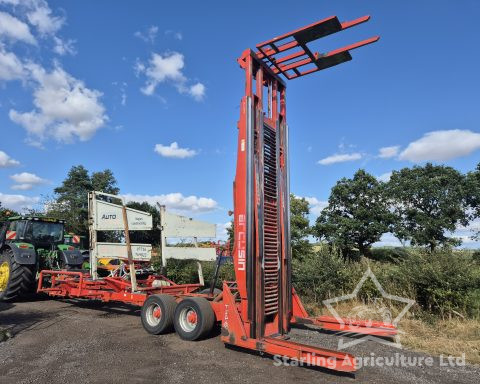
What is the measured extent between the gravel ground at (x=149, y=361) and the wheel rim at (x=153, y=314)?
0.25 metres

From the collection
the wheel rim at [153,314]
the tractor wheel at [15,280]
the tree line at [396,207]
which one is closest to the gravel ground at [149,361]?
the wheel rim at [153,314]

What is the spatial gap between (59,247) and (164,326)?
6.64 metres

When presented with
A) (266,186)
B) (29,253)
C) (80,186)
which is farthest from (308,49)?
(80,186)

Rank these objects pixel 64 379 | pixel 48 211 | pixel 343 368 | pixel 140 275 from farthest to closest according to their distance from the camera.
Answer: pixel 48 211
pixel 140 275
pixel 64 379
pixel 343 368

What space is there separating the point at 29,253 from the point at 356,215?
1368 inches

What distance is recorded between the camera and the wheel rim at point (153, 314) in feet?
23.4

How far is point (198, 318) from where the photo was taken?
6.48 meters

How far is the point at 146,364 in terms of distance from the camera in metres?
5.46

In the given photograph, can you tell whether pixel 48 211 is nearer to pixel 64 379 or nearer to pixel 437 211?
pixel 64 379

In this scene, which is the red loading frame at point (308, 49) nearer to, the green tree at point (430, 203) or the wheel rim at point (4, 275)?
the wheel rim at point (4, 275)

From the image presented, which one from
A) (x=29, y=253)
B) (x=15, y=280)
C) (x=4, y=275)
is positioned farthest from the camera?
(x=4, y=275)

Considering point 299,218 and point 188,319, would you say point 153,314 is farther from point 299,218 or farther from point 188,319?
point 299,218

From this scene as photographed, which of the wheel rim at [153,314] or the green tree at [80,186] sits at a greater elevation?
the green tree at [80,186]

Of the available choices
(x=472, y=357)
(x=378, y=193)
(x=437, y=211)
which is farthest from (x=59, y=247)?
(x=437, y=211)
